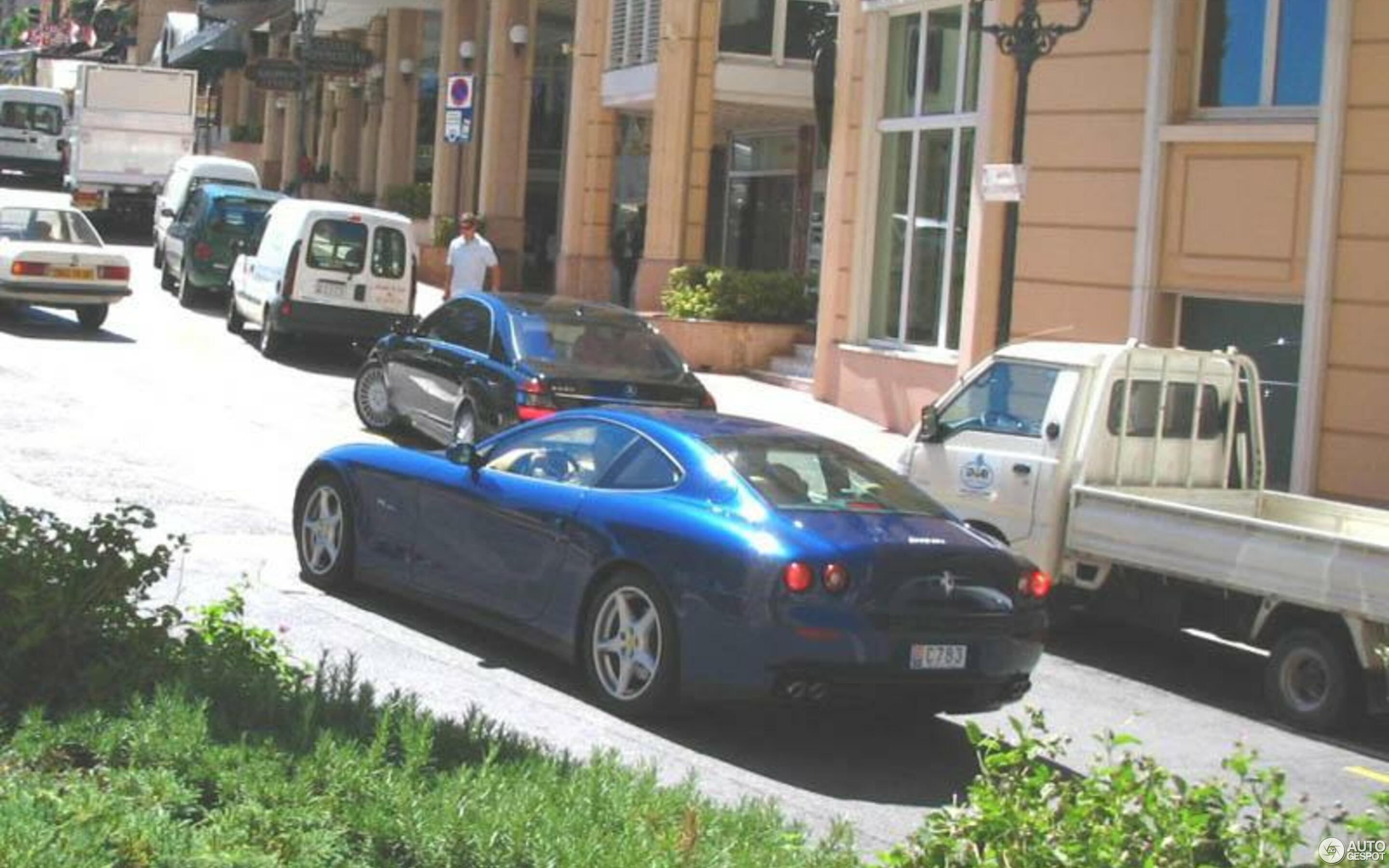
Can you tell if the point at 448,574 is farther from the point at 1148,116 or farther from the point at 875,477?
the point at 1148,116

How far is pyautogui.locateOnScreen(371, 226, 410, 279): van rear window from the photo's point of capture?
24.0 metres

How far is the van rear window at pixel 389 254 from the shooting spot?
2395 cm

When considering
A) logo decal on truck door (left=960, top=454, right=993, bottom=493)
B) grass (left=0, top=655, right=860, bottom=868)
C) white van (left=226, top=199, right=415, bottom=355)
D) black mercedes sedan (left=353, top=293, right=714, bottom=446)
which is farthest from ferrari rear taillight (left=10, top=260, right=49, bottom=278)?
grass (left=0, top=655, right=860, bottom=868)

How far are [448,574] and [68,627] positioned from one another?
10.8 feet

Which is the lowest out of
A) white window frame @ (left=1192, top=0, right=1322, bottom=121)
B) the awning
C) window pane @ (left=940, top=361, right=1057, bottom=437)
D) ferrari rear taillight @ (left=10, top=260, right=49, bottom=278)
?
window pane @ (left=940, top=361, right=1057, bottom=437)

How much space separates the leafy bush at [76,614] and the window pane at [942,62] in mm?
15264

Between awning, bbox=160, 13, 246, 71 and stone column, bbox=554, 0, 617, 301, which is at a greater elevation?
awning, bbox=160, 13, 246, 71

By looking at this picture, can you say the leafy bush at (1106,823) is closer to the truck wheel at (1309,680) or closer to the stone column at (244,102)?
the truck wheel at (1309,680)

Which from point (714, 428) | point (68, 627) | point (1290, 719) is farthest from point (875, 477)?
point (68, 627)

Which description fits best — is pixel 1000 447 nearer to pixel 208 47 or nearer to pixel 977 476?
pixel 977 476

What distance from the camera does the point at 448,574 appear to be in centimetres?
1012

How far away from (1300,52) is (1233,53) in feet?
2.40

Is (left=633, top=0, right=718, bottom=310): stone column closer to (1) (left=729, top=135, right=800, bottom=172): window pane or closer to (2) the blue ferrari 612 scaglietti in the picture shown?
(1) (left=729, top=135, right=800, bottom=172): window pane

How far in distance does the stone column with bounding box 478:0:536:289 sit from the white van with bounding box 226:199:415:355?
1128cm
